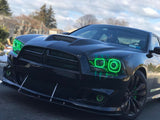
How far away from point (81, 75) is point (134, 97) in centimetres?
103

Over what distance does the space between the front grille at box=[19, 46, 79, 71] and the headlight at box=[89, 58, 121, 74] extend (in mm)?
226

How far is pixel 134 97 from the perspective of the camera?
12.1 ft

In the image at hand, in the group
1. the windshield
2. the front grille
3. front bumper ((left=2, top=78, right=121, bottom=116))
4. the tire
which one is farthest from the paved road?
the windshield

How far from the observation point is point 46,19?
9094 cm

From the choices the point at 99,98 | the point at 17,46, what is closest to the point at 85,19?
the point at 17,46

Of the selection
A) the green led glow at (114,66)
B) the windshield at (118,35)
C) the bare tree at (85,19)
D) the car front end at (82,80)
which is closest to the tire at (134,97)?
the car front end at (82,80)

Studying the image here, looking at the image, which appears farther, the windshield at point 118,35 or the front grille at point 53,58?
the windshield at point 118,35

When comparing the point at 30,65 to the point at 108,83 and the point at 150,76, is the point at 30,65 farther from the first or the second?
the point at 150,76

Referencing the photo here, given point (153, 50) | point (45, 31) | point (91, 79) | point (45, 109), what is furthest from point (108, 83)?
point (45, 31)

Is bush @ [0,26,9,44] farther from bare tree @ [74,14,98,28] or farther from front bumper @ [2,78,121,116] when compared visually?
bare tree @ [74,14,98,28]

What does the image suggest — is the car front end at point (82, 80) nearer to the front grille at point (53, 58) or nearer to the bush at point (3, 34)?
the front grille at point (53, 58)

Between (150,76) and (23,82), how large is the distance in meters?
2.11

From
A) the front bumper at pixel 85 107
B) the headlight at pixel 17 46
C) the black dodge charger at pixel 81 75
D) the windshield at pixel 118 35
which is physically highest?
the windshield at pixel 118 35

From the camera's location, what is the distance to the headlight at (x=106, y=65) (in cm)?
317
